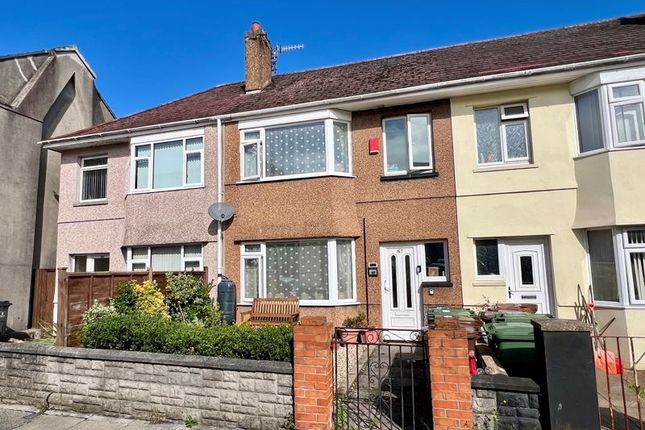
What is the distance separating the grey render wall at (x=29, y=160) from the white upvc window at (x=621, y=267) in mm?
13361

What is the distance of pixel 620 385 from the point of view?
5727 mm

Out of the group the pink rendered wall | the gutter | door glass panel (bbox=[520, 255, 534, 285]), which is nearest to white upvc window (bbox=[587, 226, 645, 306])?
door glass panel (bbox=[520, 255, 534, 285])

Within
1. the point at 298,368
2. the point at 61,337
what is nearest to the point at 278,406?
the point at 298,368

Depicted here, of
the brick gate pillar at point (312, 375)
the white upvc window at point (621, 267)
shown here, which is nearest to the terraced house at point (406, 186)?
the white upvc window at point (621, 267)

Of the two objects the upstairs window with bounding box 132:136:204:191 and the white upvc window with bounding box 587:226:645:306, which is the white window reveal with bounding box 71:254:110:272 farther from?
the white upvc window with bounding box 587:226:645:306

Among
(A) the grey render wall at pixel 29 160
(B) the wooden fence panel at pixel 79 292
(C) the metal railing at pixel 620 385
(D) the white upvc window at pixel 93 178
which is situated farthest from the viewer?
(D) the white upvc window at pixel 93 178

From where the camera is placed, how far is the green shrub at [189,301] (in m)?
8.06

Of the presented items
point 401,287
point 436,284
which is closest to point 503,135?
point 436,284

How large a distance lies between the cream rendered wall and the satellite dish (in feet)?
16.5

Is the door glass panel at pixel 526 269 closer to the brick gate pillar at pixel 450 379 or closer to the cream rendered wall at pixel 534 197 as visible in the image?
the cream rendered wall at pixel 534 197

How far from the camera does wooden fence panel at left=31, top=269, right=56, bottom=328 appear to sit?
1117 centimetres

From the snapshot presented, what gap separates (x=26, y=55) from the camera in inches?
472

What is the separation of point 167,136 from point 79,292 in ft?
15.5

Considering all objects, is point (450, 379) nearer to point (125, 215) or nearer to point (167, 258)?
point (167, 258)
